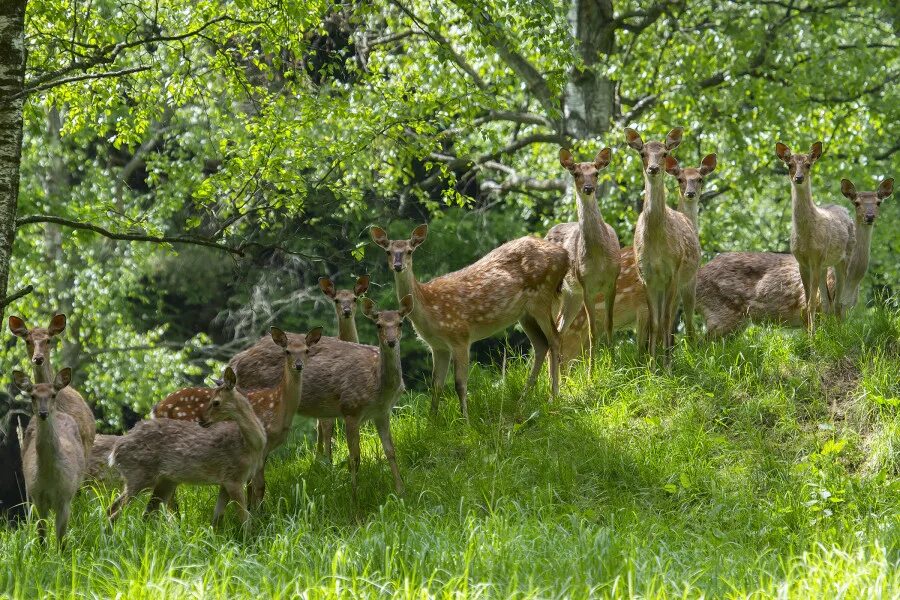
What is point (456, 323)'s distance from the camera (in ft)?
36.2

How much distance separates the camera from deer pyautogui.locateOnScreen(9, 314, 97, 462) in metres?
9.41

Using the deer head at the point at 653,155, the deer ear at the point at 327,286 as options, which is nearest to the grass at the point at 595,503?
the deer ear at the point at 327,286

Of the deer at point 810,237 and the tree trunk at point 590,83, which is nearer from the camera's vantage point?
the deer at point 810,237

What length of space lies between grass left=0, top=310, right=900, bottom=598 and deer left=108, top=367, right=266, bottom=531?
0.27 m

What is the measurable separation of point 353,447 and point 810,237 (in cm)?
456

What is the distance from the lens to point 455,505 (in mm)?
8945

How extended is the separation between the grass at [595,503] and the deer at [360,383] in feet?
1.15

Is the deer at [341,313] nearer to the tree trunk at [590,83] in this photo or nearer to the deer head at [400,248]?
the deer head at [400,248]

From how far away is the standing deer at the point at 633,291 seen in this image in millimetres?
11547

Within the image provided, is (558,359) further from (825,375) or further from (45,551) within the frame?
(45,551)

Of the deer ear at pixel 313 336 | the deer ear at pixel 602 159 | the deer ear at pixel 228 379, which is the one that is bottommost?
the deer ear at pixel 228 379

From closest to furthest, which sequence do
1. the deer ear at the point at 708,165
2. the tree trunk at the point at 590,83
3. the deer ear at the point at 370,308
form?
the deer ear at the point at 370,308 → the deer ear at the point at 708,165 → the tree trunk at the point at 590,83

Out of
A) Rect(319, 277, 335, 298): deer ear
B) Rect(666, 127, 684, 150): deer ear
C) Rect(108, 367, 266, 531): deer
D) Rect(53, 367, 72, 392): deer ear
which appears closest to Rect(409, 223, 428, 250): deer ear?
Rect(319, 277, 335, 298): deer ear

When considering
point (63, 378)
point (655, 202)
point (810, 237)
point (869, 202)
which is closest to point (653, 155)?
point (655, 202)
